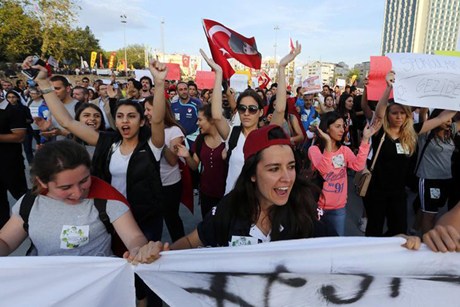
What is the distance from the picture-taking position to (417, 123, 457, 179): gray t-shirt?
411 cm

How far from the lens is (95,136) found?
3102 mm

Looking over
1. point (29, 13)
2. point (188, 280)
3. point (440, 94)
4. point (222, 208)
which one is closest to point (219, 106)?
point (222, 208)

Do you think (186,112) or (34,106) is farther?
(186,112)

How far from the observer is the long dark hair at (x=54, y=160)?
1.77 m

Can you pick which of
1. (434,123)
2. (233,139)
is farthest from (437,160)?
(233,139)

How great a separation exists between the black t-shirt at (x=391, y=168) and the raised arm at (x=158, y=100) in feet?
7.68

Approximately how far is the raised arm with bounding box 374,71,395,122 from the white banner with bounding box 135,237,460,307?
2.22 metres

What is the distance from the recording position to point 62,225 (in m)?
1.85

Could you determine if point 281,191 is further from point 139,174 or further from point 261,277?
point 139,174

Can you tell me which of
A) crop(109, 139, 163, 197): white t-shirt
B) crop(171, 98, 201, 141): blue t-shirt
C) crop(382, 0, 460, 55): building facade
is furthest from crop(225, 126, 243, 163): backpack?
crop(382, 0, 460, 55): building facade

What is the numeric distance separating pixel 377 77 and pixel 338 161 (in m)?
0.97

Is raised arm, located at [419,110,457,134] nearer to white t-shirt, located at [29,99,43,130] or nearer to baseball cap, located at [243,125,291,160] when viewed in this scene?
baseball cap, located at [243,125,291,160]

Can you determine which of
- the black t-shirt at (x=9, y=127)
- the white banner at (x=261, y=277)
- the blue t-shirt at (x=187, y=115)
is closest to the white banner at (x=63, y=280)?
the white banner at (x=261, y=277)

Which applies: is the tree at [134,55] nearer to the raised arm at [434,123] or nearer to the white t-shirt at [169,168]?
the white t-shirt at [169,168]
